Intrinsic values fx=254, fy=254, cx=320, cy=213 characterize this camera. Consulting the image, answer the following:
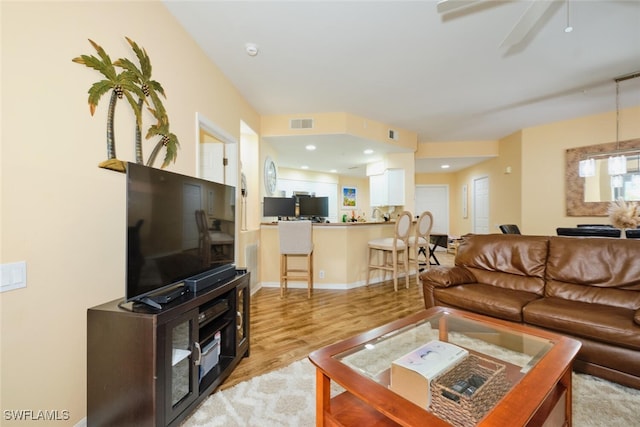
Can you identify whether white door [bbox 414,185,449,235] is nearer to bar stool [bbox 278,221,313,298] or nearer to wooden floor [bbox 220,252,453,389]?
wooden floor [bbox 220,252,453,389]

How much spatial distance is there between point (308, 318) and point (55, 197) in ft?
7.66

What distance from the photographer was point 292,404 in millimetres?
1509

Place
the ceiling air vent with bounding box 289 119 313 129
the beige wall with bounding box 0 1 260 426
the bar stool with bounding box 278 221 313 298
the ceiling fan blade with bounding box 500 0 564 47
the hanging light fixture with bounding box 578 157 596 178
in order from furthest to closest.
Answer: the ceiling air vent with bounding box 289 119 313 129
the bar stool with bounding box 278 221 313 298
the hanging light fixture with bounding box 578 157 596 178
the ceiling fan blade with bounding box 500 0 564 47
the beige wall with bounding box 0 1 260 426

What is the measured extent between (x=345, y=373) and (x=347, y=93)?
3.17m

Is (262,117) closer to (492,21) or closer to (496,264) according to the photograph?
(492,21)

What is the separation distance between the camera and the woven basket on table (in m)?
0.98

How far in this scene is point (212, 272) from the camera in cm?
185

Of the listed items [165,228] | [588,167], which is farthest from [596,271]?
[165,228]

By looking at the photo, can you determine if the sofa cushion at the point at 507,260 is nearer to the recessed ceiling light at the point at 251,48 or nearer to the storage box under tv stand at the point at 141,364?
the storage box under tv stand at the point at 141,364

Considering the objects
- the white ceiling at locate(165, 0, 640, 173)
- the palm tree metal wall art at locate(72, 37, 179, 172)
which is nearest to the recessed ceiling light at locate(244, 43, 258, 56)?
the white ceiling at locate(165, 0, 640, 173)

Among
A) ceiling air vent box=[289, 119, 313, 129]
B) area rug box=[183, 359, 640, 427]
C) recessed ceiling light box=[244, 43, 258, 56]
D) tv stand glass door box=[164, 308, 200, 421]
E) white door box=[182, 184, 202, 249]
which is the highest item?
recessed ceiling light box=[244, 43, 258, 56]

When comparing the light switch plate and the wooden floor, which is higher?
the light switch plate

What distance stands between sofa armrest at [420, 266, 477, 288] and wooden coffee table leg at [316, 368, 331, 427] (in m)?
1.75

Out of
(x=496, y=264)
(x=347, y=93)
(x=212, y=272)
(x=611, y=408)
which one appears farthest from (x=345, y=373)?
(x=347, y=93)
